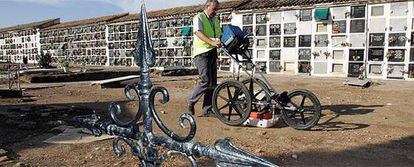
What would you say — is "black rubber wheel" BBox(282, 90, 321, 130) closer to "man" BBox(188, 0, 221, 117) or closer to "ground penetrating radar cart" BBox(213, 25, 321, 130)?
"ground penetrating radar cart" BBox(213, 25, 321, 130)

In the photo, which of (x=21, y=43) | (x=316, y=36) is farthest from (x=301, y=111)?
(x=21, y=43)

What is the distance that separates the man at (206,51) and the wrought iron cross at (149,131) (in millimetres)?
3158

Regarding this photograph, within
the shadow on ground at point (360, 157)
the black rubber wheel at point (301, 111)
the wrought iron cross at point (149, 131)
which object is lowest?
the shadow on ground at point (360, 157)

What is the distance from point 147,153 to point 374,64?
11.4 metres

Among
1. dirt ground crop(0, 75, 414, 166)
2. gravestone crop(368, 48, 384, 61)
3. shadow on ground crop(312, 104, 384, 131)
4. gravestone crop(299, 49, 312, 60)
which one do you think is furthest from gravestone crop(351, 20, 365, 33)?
shadow on ground crop(312, 104, 384, 131)

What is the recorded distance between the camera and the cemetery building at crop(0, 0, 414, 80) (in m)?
11.3

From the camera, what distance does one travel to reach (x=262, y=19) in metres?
14.2

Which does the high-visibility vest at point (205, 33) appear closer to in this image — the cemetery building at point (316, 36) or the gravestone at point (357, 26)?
the cemetery building at point (316, 36)

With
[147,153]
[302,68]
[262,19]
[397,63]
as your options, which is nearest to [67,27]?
[262,19]

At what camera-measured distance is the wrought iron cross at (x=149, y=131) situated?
124cm

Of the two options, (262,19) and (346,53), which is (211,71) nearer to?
(346,53)

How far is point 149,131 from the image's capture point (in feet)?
5.12

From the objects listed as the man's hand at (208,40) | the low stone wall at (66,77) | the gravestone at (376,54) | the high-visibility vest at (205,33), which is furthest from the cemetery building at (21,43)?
the man's hand at (208,40)

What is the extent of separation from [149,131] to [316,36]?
39.5ft
